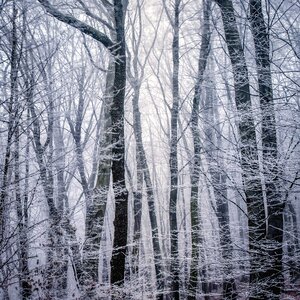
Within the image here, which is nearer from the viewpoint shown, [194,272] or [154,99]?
[194,272]

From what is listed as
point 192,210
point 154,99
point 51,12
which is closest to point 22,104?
point 51,12

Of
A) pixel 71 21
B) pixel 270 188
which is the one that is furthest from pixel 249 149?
pixel 71 21

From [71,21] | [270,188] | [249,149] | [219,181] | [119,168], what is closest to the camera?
[270,188]

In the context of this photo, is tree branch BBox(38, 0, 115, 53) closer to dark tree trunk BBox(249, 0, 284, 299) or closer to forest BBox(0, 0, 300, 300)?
forest BBox(0, 0, 300, 300)

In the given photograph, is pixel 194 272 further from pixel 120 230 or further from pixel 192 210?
pixel 120 230

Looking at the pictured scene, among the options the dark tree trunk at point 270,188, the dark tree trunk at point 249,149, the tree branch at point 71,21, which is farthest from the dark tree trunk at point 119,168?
the dark tree trunk at point 270,188

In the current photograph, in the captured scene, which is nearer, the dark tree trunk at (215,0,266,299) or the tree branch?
the dark tree trunk at (215,0,266,299)

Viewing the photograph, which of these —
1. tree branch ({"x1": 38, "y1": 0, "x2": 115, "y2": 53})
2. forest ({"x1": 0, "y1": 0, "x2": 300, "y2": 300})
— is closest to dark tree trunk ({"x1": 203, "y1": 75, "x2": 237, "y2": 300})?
forest ({"x1": 0, "y1": 0, "x2": 300, "y2": 300})

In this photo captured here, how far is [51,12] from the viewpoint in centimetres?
534

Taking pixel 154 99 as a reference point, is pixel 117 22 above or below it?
below

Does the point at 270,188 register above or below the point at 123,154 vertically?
below

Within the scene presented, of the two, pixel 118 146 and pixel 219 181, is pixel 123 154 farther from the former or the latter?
pixel 219 181

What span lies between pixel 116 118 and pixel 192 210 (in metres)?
4.65

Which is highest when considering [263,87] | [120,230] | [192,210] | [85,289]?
[263,87]
